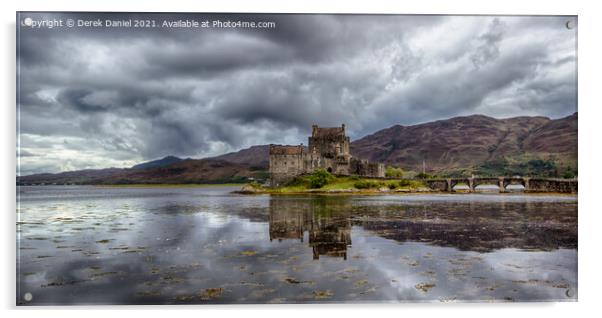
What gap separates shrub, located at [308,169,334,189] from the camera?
171ft

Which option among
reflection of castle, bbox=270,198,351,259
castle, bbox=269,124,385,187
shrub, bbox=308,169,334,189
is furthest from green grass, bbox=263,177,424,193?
reflection of castle, bbox=270,198,351,259

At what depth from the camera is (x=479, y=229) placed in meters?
14.9

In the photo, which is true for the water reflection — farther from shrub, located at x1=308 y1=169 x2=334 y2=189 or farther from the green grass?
shrub, located at x1=308 y1=169 x2=334 y2=189

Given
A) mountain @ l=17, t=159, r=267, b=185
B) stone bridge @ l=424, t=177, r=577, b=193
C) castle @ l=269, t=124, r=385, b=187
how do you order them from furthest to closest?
castle @ l=269, t=124, r=385, b=187 < stone bridge @ l=424, t=177, r=577, b=193 < mountain @ l=17, t=159, r=267, b=185

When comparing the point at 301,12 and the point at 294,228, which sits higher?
the point at 301,12

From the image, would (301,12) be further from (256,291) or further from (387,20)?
(256,291)

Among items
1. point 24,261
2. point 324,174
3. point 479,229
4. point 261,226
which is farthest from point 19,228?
point 324,174

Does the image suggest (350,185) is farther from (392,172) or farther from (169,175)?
(169,175)

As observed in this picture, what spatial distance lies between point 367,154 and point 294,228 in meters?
45.6

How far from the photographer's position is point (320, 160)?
60250 mm

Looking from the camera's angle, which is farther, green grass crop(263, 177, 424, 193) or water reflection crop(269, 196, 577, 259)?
green grass crop(263, 177, 424, 193)

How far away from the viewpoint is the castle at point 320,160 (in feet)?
187

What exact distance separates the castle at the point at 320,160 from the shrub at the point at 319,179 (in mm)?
4060

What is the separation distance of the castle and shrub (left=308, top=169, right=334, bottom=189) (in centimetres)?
406
